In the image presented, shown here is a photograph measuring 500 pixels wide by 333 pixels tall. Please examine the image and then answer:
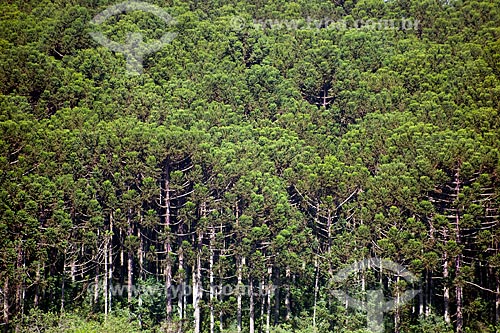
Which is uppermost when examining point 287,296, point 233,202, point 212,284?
point 233,202

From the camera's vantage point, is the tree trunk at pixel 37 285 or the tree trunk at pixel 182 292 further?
the tree trunk at pixel 182 292

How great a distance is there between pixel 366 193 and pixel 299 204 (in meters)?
4.04

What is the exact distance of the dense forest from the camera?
35031 mm

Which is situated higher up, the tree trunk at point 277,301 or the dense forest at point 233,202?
the dense forest at point 233,202

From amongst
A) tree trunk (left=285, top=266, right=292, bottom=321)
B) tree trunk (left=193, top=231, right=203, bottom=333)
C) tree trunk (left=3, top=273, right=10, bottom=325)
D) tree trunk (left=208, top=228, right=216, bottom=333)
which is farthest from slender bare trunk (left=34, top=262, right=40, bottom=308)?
tree trunk (left=285, top=266, right=292, bottom=321)

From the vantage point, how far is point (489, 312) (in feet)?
118

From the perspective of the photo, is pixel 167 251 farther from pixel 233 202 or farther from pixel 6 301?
pixel 6 301

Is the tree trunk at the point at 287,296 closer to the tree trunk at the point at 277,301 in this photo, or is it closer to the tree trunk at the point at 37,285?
the tree trunk at the point at 277,301

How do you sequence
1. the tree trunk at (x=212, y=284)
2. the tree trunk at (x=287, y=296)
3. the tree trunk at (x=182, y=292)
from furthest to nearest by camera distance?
the tree trunk at (x=287, y=296) → the tree trunk at (x=182, y=292) → the tree trunk at (x=212, y=284)

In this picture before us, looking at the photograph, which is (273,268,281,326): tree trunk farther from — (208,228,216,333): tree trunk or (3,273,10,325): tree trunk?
(3,273,10,325): tree trunk

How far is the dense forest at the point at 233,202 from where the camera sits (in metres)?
35.0

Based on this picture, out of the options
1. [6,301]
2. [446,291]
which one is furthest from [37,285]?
[446,291]

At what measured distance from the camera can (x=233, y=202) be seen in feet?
123

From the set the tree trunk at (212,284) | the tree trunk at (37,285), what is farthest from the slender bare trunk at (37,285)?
the tree trunk at (212,284)
